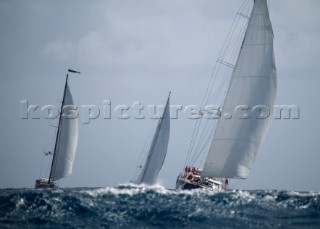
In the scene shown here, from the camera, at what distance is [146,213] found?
76.6ft

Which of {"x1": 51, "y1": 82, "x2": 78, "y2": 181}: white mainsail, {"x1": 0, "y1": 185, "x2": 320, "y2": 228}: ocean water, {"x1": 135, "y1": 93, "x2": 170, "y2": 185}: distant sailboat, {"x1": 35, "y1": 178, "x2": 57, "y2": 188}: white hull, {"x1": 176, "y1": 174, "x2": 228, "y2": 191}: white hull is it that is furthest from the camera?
{"x1": 51, "y1": 82, "x2": 78, "y2": 181}: white mainsail

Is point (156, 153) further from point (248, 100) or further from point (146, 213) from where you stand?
point (146, 213)

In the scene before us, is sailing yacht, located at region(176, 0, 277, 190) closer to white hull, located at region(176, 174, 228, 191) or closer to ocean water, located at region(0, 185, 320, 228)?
white hull, located at region(176, 174, 228, 191)

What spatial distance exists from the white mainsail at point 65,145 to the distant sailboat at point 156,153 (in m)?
10.5

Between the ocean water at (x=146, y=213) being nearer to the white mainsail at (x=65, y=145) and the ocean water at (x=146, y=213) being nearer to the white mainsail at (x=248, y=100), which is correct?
the white mainsail at (x=248, y=100)

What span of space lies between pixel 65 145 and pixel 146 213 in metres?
38.5

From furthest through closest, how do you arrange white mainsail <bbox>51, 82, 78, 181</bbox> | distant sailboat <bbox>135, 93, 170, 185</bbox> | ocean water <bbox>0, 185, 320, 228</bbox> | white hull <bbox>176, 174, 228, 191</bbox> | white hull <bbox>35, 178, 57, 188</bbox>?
white mainsail <bbox>51, 82, 78, 181</bbox> < white hull <bbox>35, 178, 57, 188</bbox> < distant sailboat <bbox>135, 93, 170, 185</bbox> < white hull <bbox>176, 174, 228, 191</bbox> < ocean water <bbox>0, 185, 320, 228</bbox>

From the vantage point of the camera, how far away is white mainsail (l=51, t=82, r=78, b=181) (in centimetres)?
5953

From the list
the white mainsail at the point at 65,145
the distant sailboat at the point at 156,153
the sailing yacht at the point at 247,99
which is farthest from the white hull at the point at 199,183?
the white mainsail at the point at 65,145

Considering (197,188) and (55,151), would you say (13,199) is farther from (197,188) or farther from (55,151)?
(55,151)

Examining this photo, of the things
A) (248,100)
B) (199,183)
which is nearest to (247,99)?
(248,100)

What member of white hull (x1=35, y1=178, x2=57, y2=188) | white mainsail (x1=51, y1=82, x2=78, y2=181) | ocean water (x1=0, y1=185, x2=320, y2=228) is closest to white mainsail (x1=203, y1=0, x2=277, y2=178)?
ocean water (x1=0, y1=185, x2=320, y2=228)

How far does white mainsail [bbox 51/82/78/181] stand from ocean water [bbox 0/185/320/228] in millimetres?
31072

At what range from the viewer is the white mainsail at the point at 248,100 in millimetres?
41156
